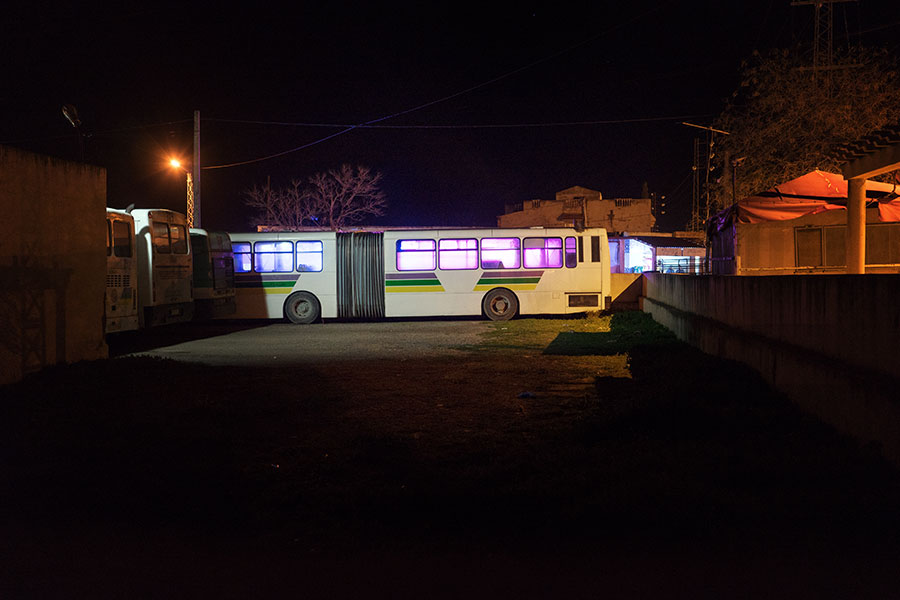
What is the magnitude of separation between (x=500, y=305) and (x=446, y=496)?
17.0m

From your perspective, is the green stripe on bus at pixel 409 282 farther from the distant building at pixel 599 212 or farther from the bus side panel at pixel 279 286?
the distant building at pixel 599 212

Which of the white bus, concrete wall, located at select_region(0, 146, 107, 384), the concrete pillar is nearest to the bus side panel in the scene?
the white bus

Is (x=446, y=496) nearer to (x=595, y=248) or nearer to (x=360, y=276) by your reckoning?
(x=360, y=276)

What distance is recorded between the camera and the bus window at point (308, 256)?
71.8ft

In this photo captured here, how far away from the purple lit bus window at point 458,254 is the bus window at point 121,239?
9468 mm

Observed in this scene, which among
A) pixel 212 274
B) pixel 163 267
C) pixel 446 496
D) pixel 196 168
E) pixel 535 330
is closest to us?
pixel 446 496

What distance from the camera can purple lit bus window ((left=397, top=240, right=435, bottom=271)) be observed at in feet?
71.1

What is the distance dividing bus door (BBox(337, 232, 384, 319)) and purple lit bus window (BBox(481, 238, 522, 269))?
3.26 m

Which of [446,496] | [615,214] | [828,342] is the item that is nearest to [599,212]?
[615,214]

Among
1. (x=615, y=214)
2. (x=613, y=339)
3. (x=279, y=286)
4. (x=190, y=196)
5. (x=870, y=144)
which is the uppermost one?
(x=615, y=214)

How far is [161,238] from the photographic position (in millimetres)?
16859

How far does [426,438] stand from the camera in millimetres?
6766

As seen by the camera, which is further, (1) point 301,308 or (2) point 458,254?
(1) point 301,308

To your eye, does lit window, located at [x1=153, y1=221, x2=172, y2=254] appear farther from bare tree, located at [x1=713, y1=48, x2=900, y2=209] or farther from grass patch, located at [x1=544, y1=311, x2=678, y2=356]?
bare tree, located at [x1=713, y1=48, x2=900, y2=209]
